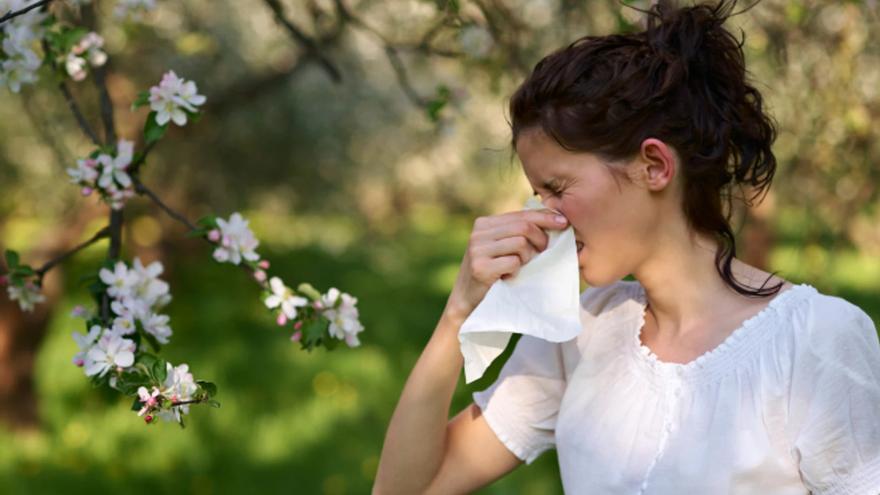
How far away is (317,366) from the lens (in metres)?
5.43

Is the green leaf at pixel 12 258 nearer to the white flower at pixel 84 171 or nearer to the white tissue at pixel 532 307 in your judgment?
the white flower at pixel 84 171

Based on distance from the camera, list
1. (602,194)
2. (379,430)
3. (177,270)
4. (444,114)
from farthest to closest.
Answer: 1. (177,270)
2. (379,430)
3. (444,114)
4. (602,194)

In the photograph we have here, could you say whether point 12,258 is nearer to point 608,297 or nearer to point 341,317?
point 341,317

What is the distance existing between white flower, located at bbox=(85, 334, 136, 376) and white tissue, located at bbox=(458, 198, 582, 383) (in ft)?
1.75

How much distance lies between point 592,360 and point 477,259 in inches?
12.5

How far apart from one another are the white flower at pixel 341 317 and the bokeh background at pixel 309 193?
0.67 meters

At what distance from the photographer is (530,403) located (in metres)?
2.07

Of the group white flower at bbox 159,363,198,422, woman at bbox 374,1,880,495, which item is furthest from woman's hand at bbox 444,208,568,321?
white flower at bbox 159,363,198,422

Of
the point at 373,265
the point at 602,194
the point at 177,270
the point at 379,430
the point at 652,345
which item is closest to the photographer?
the point at 602,194

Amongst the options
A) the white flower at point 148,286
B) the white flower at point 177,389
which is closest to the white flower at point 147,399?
the white flower at point 177,389

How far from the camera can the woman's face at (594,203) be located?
1.77 meters

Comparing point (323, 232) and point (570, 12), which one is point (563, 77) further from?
point (323, 232)

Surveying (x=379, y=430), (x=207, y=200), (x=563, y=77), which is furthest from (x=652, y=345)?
(x=207, y=200)

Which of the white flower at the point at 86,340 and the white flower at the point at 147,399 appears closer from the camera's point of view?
the white flower at the point at 147,399
